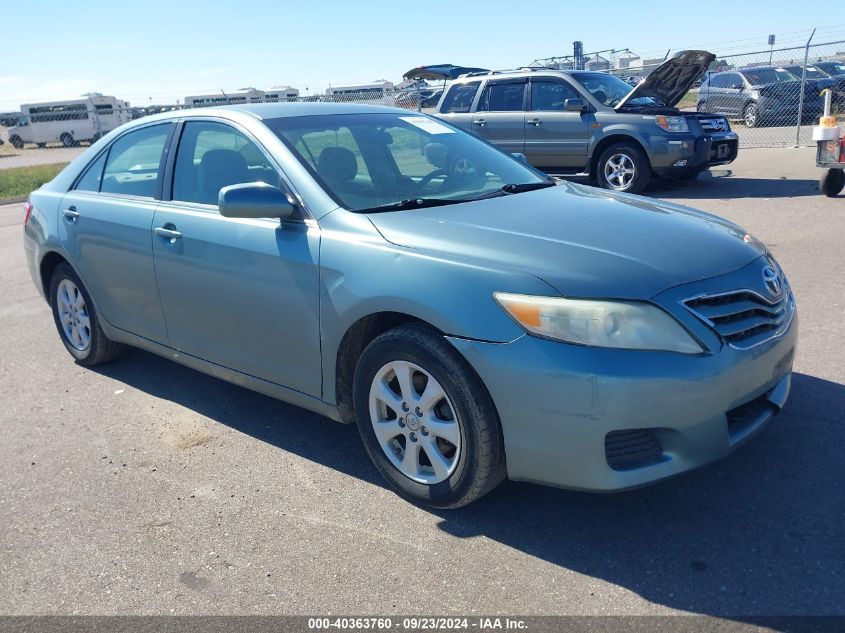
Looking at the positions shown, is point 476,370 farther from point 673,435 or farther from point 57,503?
point 57,503

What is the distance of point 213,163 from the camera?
4141mm

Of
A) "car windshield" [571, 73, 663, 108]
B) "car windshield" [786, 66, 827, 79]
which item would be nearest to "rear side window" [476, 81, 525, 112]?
"car windshield" [571, 73, 663, 108]

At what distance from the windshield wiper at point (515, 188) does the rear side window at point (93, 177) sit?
254cm

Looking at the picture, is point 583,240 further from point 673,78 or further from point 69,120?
point 69,120

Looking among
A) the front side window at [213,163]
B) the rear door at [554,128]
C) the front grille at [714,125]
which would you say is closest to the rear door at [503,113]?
the rear door at [554,128]

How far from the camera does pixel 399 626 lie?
261 cm

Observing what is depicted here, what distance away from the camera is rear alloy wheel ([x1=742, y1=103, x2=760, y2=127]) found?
2012 cm

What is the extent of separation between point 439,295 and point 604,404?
0.74 m

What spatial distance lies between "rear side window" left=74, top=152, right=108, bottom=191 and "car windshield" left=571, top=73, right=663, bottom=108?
323 inches

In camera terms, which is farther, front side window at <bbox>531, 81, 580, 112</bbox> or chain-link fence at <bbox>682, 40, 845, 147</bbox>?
chain-link fence at <bbox>682, 40, 845, 147</bbox>

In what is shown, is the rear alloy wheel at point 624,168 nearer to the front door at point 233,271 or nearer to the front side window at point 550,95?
the front side window at point 550,95

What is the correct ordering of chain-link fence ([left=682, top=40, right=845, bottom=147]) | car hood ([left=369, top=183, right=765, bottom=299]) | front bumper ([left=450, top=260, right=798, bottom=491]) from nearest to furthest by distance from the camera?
1. front bumper ([left=450, top=260, right=798, bottom=491])
2. car hood ([left=369, top=183, right=765, bottom=299])
3. chain-link fence ([left=682, top=40, right=845, bottom=147])

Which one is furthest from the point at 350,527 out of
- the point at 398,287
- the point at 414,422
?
the point at 398,287

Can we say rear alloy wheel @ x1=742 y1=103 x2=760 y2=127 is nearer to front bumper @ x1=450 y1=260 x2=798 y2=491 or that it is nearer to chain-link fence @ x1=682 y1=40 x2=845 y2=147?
chain-link fence @ x1=682 y1=40 x2=845 y2=147
